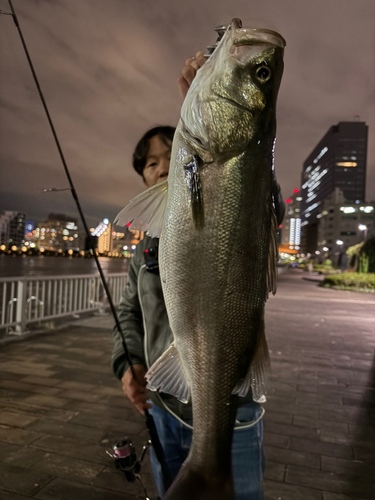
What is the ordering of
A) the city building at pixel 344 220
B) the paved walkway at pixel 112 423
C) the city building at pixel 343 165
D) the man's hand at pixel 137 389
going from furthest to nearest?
1. the city building at pixel 343 165
2. the city building at pixel 344 220
3. the paved walkway at pixel 112 423
4. the man's hand at pixel 137 389

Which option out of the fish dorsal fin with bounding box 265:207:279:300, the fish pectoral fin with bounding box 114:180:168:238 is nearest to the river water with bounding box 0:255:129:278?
the fish pectoral fin with bounding box 114:180:168:238

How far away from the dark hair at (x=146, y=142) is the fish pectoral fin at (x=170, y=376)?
50.8 inches

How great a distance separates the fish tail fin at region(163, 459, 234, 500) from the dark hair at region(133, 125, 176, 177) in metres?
1.67

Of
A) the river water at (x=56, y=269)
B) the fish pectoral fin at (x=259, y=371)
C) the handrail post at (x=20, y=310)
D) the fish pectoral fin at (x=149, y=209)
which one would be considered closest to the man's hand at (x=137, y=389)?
the fish pectoral fin at (x=259, y=371)

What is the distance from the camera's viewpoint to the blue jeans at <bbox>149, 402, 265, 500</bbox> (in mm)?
1573

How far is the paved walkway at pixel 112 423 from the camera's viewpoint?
2.90m

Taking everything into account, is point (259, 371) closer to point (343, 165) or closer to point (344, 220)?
point (344, 220)

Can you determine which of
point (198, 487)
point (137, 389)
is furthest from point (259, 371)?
point (137, 389)

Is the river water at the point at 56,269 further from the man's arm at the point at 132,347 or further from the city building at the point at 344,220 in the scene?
the city building at the point at 344,220

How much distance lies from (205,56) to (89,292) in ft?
29.6

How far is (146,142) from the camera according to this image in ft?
7.42

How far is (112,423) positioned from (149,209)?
10.6 feet

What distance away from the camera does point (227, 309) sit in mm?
1243

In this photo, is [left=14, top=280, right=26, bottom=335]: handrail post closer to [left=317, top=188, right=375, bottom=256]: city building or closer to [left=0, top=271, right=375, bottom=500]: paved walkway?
[left=0, top=271, right=375, bottom=500]: paved walkway
